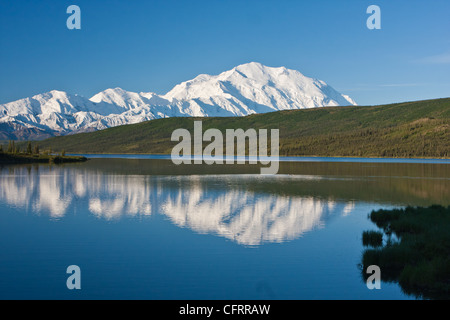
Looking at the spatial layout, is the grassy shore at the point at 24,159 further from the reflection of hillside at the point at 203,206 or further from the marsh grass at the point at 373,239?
the marsh grass at the point at 373,239

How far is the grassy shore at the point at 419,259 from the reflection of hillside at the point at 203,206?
642 centimetres

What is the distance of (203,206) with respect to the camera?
39.7m

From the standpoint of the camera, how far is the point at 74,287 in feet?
56.8

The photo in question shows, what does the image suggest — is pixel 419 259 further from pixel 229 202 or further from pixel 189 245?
pixel 229 202

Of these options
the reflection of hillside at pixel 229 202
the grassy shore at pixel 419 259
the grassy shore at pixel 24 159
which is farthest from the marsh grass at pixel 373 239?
the grassy shore at pixel 24 159

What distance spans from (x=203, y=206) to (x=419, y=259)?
880 inches

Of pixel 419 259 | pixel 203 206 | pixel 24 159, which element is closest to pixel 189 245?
pixel 419 259

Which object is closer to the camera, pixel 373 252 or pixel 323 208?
pixel 373 252

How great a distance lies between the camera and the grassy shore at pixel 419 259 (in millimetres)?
17062

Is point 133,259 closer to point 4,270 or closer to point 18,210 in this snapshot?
point 4,270

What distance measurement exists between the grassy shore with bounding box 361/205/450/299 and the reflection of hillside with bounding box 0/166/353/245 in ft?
21.1

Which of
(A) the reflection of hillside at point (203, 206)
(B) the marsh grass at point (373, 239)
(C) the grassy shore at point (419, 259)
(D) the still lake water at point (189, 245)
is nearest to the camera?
(C) the grassy shore at point (419, 259)
